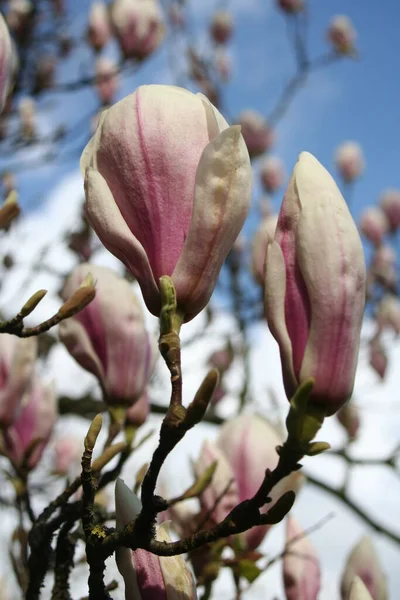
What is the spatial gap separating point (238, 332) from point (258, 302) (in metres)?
0.34

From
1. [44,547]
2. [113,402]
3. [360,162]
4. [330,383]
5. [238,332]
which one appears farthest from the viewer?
[360,162]

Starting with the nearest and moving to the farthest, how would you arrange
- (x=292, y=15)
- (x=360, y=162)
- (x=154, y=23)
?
1. (x=154, y=23)
2. (x=292, y=15)
3. (x=360, y=162)

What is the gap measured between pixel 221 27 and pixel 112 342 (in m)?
5.64

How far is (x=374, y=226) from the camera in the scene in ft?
17.6

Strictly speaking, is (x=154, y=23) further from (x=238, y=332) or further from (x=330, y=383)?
(x=330, y=383)

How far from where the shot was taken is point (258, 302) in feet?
10.7

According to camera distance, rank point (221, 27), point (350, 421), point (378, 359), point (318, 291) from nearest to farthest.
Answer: point (318, 291) < point (350, 421) < point (378, 359) < point (221, 27)

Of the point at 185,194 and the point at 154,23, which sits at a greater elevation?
the point at 154,23

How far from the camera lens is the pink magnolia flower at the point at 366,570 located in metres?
1.04

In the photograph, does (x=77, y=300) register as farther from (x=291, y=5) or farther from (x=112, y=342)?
(x=291, y=5)

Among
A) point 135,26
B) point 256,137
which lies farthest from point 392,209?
point 135,26

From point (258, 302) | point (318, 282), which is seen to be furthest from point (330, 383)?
point (258, 302)

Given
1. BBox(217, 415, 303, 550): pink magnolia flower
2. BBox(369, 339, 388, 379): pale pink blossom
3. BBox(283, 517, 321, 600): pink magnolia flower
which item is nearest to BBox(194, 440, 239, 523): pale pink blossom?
BBox(217, 415, 303, 550): pink magnolia flower

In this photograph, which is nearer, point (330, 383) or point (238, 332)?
point (330, 383)
